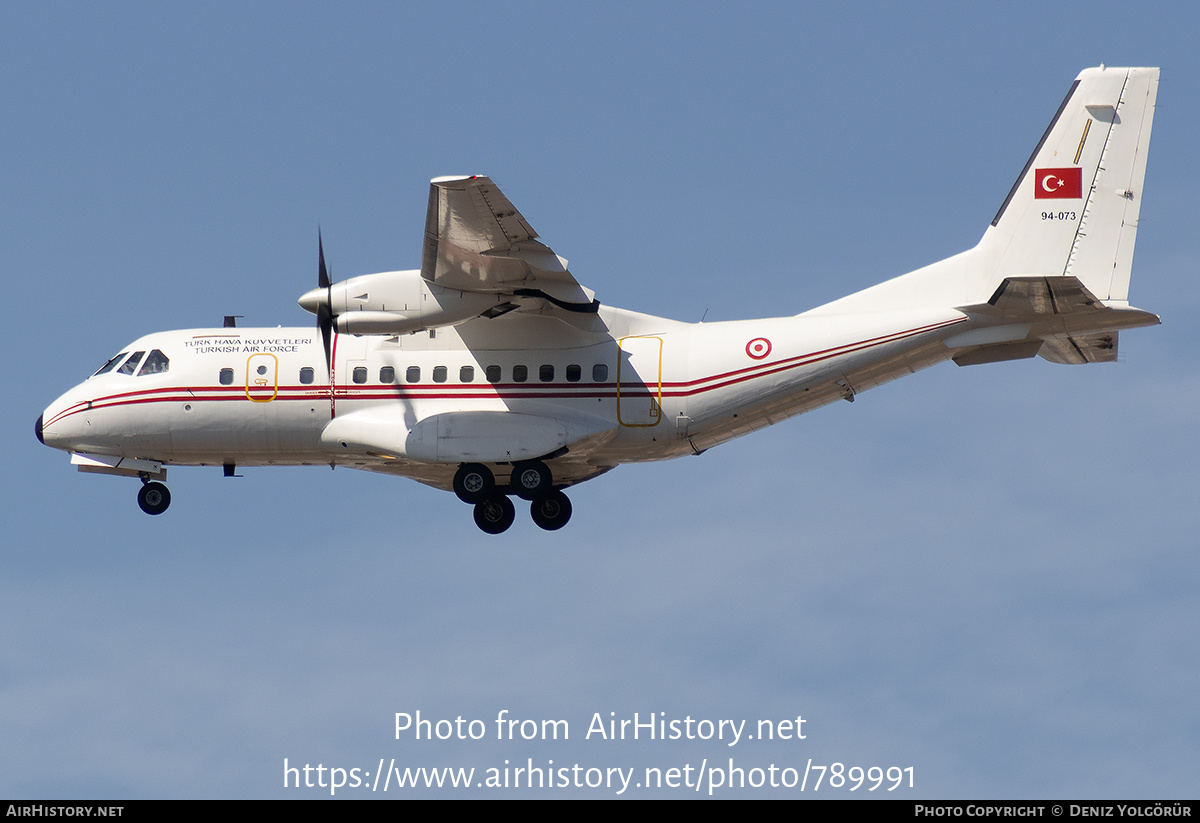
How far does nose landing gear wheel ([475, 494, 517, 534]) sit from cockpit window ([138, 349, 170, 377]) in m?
6.09

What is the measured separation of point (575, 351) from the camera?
2755cm

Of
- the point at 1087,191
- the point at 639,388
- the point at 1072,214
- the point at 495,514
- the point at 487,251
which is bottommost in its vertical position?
the point at 495,514

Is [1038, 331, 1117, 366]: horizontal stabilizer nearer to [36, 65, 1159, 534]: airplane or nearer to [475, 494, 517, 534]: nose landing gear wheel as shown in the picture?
[36, 65, 1159, 534]: airplane

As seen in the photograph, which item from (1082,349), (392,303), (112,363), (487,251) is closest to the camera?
(487,251)

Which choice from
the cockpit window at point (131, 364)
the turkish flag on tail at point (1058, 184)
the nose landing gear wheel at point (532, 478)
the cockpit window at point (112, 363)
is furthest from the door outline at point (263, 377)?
the turkish flag on tail at point (1058, 184)

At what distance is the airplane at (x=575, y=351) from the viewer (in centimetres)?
2600

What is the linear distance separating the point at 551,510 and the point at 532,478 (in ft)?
3.74

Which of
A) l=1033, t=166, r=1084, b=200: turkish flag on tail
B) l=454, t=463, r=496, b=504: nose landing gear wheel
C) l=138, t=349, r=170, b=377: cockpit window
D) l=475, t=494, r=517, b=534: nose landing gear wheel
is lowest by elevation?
l=475, t=494, r=517, b=534: nose landing gear wheel

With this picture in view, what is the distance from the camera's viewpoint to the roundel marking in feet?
88.4

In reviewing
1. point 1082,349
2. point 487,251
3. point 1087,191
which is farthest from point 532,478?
A: point 1087,191

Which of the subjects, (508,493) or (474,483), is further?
(508,493)

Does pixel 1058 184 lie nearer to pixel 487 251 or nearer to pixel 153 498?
pixel 487 251

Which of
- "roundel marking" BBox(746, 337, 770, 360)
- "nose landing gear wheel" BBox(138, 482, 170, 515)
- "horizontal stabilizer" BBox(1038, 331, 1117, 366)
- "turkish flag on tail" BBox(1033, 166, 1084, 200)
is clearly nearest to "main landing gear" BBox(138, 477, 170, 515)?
"nose landing gear wheel" BBox(138, 482, 170, 515)
